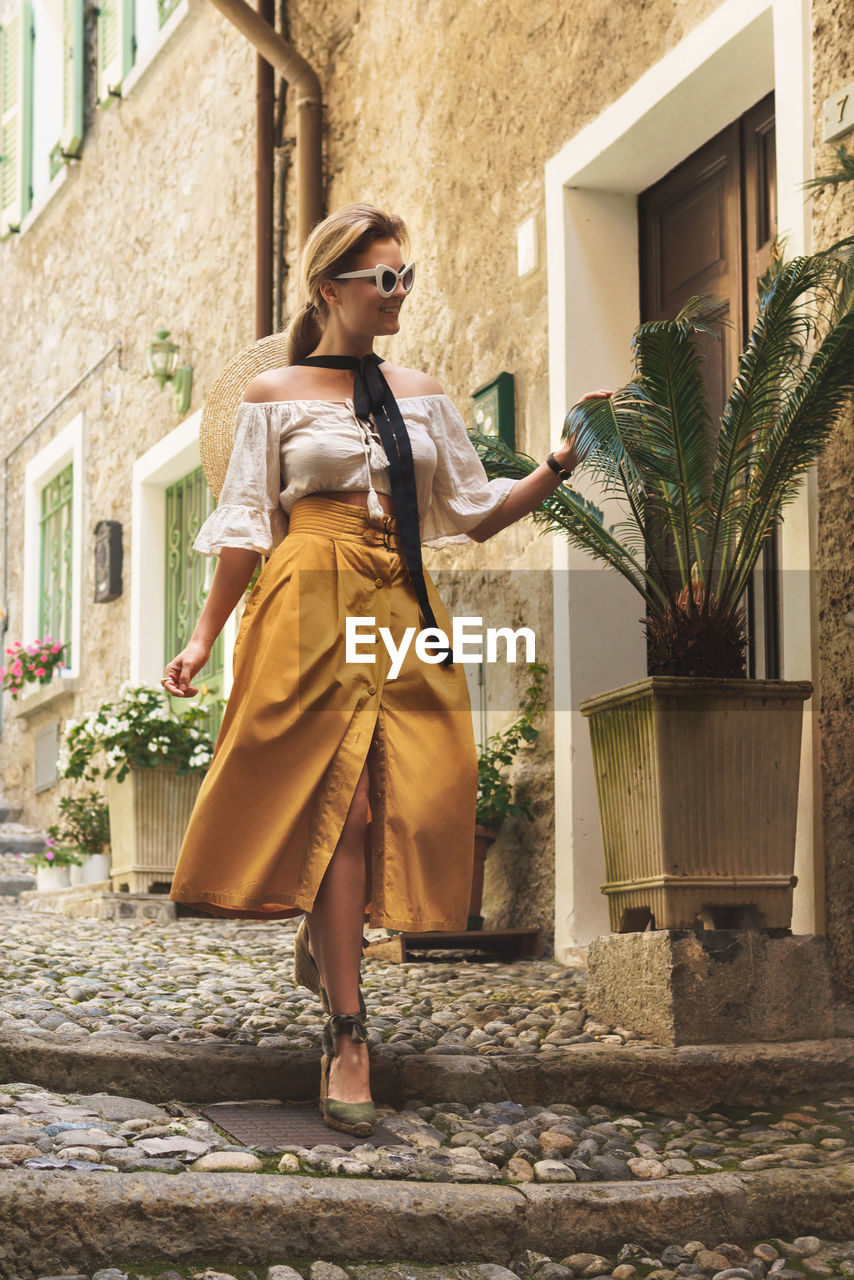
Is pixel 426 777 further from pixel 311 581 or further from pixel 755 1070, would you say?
pixel 755 1070

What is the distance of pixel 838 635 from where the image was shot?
12.6 ft

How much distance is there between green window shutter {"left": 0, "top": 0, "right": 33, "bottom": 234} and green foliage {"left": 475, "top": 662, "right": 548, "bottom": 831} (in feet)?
28.1

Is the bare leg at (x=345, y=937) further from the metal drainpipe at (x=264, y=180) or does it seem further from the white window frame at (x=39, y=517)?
the white window frame at (x=39, y=517)

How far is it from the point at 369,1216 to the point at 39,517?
1030 centimetres

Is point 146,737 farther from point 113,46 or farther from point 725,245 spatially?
point 113,46

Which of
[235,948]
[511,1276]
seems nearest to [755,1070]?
[511,1276]

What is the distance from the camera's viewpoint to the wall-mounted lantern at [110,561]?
9.86m

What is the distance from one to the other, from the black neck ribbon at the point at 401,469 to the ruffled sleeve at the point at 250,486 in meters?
0.19

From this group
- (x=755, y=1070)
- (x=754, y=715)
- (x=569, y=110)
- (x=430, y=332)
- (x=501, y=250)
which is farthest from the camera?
(x=430, y=332)

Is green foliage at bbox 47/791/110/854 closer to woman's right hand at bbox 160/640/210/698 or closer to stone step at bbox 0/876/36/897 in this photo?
stone step at bbox 0/876/36/897

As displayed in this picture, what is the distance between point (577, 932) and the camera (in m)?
4.92

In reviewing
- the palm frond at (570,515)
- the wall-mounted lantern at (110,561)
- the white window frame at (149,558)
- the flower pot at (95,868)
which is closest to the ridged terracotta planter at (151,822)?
the flower pot at (95,868)

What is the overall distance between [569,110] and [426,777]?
10.6 ft

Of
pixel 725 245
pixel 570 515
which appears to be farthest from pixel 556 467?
pixel 725 245
